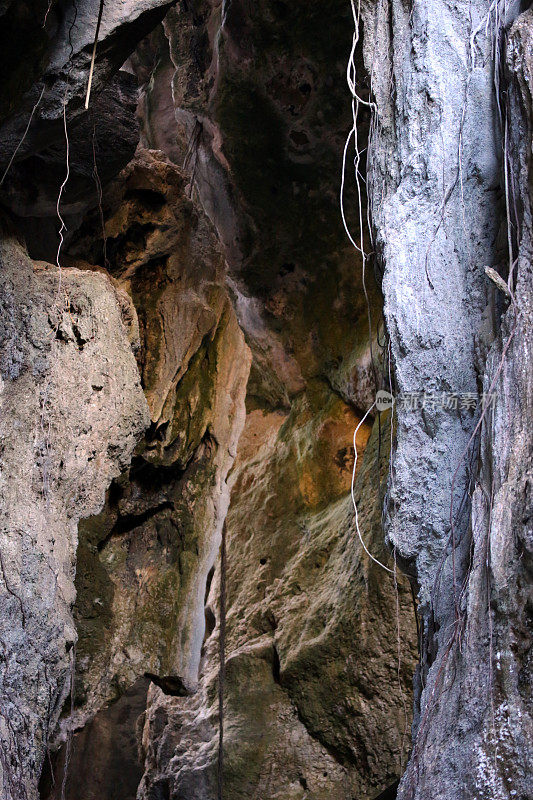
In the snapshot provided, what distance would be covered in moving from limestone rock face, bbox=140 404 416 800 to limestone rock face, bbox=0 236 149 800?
5.73 feet

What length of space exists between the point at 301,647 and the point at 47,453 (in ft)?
8.31

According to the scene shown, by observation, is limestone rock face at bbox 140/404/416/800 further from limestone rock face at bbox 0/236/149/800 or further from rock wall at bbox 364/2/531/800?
rock wall at bbox 364/2/531/800

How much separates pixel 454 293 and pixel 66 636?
6.72 ft

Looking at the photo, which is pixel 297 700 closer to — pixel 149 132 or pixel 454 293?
pixel 454 293

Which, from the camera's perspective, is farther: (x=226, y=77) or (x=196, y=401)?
(x=226, y=77)

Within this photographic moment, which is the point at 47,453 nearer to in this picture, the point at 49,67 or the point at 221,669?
the point at 49,67

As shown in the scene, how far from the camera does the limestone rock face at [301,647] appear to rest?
473cm

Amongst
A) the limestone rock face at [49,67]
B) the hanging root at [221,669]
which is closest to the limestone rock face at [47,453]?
the limestone rock face at [49,67]

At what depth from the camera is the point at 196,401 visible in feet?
16.6

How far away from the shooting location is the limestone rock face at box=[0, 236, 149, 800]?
2.92 metres

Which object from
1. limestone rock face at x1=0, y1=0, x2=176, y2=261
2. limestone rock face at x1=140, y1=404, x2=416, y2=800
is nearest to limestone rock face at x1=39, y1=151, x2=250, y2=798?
limestone rock face at x1=140, y1=404, x2=416, y2=800

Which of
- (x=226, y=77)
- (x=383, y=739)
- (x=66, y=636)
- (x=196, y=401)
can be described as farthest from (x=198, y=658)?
(x=226, y=77)

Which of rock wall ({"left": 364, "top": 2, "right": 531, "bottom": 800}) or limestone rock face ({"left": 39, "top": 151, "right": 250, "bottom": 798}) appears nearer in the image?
rock wall ({"left": 364, "top": 2, "right": 531, "bottom": 800})

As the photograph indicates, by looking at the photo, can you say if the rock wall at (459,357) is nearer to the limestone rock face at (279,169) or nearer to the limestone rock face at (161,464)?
the limestone rock face at (161,464)
